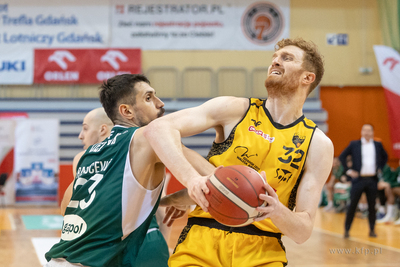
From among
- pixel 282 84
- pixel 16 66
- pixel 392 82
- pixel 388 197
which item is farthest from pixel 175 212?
pixel 392 82

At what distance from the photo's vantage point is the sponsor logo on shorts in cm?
1471

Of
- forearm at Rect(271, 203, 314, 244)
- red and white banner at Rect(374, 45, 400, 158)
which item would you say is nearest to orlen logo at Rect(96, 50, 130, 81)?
red and white banner at Rect(374, 45, 400, 158)

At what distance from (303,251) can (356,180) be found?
2.14 meters

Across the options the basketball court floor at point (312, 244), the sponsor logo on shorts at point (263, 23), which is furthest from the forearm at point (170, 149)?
the sponsor logo on shorts at point (263, 23)

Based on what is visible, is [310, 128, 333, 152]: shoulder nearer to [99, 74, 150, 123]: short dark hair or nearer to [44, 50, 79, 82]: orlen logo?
[99, 74, 150, 123]: short dark hair

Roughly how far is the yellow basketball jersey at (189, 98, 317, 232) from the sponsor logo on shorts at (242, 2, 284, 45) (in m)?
12.6

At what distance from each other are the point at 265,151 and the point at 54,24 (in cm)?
1348

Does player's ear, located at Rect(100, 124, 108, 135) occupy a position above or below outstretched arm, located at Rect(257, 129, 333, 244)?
above

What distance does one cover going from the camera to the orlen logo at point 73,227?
2.40 metres

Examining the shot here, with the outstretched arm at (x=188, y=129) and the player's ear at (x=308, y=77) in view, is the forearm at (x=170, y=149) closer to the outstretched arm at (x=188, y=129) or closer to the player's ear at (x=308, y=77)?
the outstretched arm at (x=188, y=129)

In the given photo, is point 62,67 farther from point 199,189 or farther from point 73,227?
point 199,189

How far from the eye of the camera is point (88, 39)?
570 inches

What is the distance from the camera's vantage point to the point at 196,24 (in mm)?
14617

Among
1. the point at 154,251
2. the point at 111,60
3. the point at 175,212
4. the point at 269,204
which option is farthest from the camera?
the point at 111,60
